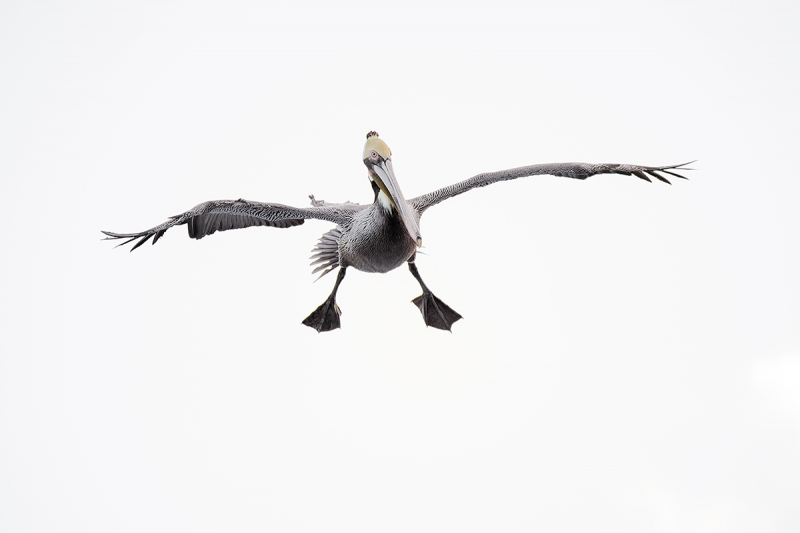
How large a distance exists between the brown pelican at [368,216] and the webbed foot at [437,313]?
69 centimetres

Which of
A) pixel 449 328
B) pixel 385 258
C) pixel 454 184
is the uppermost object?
pixel 454 184

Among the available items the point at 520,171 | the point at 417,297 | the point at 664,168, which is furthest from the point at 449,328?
the point at 664,168

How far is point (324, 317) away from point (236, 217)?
1.46 m

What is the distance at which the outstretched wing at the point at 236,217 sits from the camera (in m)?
9.45

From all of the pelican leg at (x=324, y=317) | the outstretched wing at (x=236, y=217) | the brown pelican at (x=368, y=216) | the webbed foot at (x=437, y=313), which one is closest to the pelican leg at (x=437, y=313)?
the webbed foot at (x=437, y=313)

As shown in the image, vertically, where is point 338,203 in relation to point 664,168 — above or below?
above

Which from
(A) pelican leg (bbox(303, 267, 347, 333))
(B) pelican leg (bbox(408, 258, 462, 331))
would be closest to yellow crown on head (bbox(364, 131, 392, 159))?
(A) pelican leg (bbox(303, 267, 347, 333))

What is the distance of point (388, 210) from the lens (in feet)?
30.2

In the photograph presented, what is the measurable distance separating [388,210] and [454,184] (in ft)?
3.12

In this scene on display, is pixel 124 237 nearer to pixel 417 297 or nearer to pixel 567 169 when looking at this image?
pixel 417 297

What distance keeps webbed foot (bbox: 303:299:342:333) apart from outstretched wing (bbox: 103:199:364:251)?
94 cm

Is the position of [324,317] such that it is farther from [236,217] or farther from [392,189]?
[392,189]

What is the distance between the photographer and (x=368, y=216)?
951 cm

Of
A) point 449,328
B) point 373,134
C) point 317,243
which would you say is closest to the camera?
point 373,134
